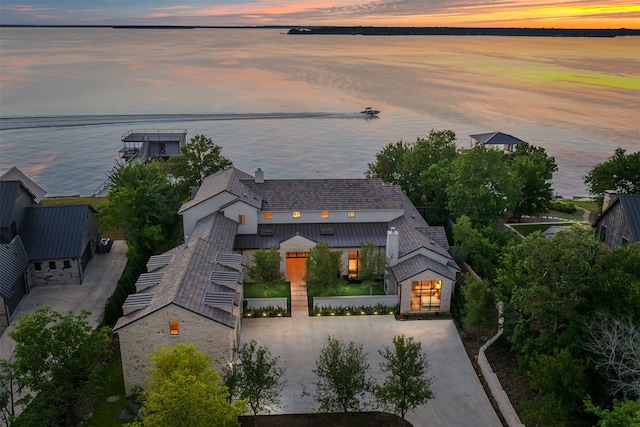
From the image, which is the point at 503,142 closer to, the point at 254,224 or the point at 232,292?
the point at 254,224

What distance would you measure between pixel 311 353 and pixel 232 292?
662 cm

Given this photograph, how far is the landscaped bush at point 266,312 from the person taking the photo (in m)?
41.1

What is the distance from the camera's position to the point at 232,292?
117 feet

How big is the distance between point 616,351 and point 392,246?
18847 millimetres

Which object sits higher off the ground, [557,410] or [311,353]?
[557,410]

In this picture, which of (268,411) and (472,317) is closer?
(268,411)

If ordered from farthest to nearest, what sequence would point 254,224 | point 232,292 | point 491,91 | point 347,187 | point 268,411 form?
point 491,91, point 347,187, point 254,224, point 232,292, point 268,411

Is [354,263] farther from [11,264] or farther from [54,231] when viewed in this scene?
[11,264]

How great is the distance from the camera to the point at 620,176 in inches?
2274

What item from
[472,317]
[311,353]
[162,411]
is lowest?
[311,353]

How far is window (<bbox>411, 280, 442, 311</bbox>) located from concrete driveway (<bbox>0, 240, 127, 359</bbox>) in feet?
75.0

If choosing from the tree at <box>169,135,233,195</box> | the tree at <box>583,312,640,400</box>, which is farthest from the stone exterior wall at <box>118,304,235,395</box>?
the tree at <box>169,135,233,195</box>

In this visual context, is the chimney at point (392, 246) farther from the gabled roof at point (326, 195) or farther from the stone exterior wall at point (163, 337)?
the stone exterior wall at point (163, 337)

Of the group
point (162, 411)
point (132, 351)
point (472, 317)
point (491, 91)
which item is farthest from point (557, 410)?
point (491, 91)
